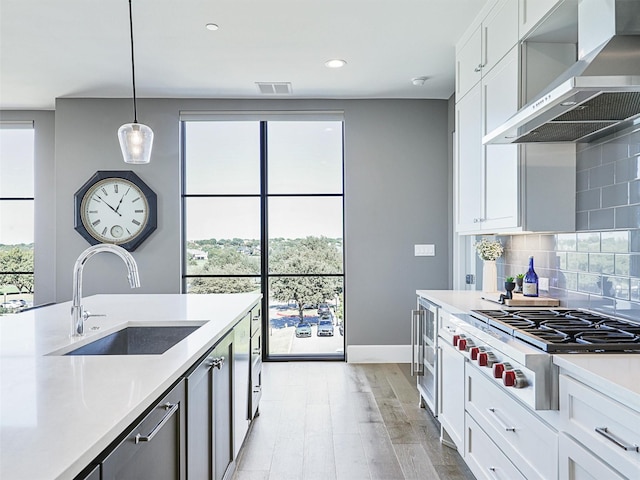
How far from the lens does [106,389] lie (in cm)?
119

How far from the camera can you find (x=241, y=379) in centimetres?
262

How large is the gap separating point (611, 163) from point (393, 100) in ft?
9.50

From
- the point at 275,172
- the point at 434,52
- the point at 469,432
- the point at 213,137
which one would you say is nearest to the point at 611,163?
the point at 469,432

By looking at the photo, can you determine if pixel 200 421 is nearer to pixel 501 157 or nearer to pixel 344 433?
pixel 344 433

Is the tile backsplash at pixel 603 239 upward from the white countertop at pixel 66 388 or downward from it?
upward

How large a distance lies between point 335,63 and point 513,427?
9.75 ft

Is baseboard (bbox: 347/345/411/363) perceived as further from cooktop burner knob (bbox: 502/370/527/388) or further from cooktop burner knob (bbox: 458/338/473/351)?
cooktop burner knob (bbox: 502/370/527/388)

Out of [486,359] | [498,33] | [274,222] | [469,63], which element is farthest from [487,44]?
[274,222]

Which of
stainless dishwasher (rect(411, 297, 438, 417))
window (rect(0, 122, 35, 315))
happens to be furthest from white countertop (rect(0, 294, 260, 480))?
window (rect(0, 122, 35, 315))

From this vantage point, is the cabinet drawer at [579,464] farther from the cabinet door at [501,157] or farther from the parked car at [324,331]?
the parked car at [324,331]

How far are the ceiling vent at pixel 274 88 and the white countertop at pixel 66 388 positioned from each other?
2642 mm

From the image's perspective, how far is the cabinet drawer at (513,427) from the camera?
5.01 feet

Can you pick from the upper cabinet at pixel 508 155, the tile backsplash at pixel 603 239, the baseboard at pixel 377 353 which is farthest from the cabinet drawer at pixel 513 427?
the baseboard at pixel 377 353

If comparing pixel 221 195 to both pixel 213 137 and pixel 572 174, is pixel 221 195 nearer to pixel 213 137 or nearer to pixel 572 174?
pixel 213 137
